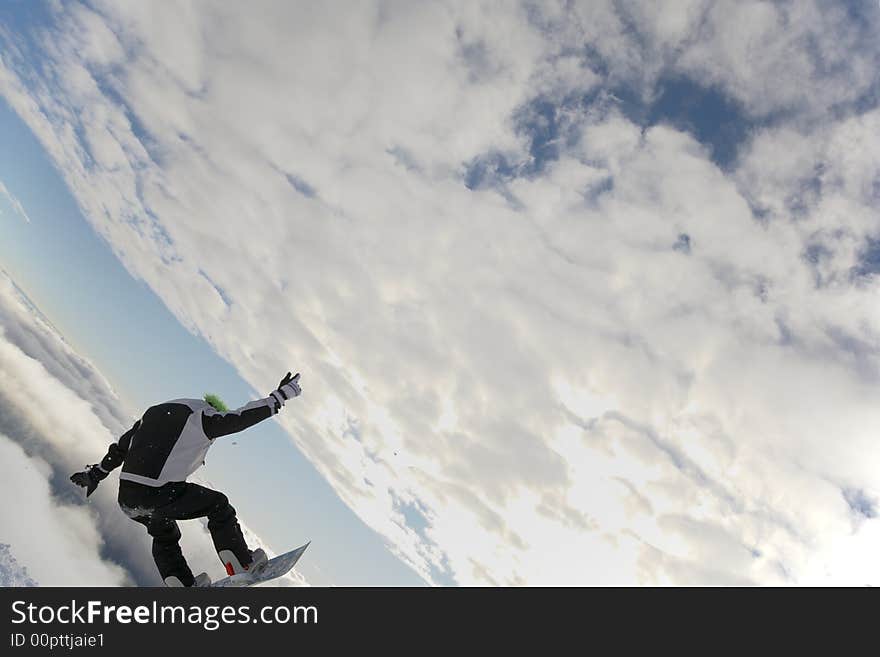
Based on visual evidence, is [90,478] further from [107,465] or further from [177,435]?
[177,435]

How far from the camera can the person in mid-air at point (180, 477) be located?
795 cm

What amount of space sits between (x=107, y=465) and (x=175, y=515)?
196 centimetres

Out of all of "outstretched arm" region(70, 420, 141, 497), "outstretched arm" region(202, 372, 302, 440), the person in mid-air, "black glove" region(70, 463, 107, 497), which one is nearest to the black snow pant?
the person in mid-air

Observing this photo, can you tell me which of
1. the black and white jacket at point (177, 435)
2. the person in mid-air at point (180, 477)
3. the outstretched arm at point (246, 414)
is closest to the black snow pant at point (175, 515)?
the person in mid-air at point (180, 477)

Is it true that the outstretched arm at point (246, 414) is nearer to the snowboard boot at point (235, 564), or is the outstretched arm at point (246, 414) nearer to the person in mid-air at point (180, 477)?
the person in mid-air at point (180, 477)

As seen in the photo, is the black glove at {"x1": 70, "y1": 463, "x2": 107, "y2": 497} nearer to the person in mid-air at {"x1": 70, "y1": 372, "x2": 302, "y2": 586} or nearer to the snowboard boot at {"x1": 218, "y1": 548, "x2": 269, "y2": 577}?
the person in mid-air at {"x1": 70, "y1": 372, "x2": 302, "y2": 586}

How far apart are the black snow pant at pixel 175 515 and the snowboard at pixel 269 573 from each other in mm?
293
